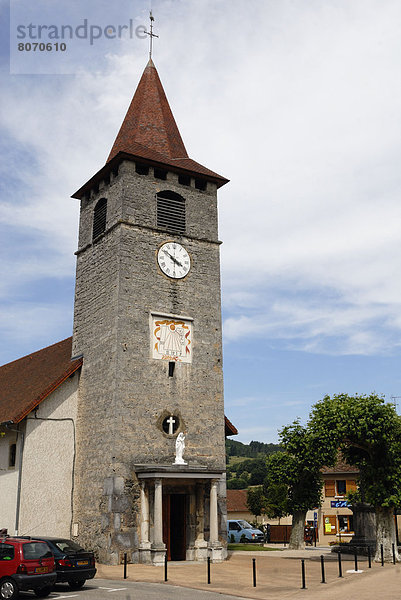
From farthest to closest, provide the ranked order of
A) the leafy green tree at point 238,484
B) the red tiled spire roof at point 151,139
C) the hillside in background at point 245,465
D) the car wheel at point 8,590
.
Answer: the hillside in background at point 245,465 → the leafy green tree at point 238,484 → the red tiled spire roof at point 151,139 → the car wheel at point 8,590

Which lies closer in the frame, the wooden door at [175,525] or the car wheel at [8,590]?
the car wheel at [8,590]

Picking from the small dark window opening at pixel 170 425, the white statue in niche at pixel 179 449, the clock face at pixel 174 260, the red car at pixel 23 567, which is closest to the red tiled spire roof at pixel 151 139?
the clock face at pixel 174 260

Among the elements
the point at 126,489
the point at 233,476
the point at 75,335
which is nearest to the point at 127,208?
the point at 75,335

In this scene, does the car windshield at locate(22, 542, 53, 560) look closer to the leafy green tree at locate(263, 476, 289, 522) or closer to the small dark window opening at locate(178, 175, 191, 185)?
the small dark window opening at locate(178, 175, 191, 185)

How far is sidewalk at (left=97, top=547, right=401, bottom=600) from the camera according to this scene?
14.0m

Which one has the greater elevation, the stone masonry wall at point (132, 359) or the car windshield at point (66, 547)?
the stone masonry wall at point (132, 359)

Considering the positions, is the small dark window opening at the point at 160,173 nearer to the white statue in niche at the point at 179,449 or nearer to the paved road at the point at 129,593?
the white statue in niche at the point at 179,449

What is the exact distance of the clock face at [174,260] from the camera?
2439cm

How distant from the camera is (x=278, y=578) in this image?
16891 mm

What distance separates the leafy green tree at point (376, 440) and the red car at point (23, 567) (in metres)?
10.6

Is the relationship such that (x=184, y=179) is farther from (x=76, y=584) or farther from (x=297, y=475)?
(x=76, y=584)

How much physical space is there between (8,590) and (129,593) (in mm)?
2720

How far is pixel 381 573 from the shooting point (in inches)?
684

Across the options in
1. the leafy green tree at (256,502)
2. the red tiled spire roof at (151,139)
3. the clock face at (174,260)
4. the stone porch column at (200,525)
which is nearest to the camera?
the stone porch column at (200,525)
